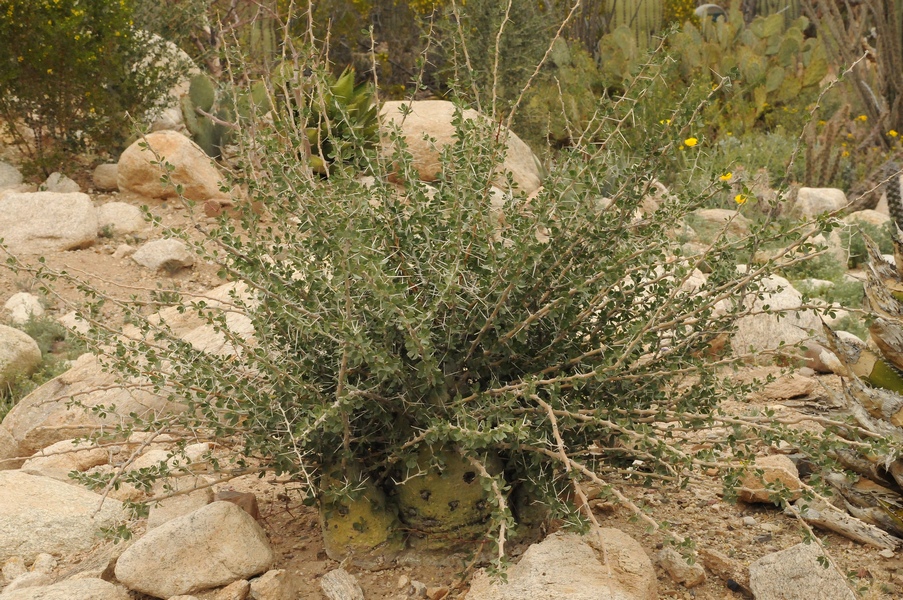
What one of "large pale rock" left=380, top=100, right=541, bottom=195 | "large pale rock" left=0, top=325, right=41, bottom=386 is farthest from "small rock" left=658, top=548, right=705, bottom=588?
"large pale rock" left=380, top=100, right=541, bottom=195

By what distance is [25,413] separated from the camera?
14.7 feet

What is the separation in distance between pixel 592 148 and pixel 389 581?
1.36 meters

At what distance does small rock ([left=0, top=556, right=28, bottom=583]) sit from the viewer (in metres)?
2.96

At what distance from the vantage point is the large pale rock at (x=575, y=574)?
226 cm

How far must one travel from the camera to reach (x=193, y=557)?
261 cm

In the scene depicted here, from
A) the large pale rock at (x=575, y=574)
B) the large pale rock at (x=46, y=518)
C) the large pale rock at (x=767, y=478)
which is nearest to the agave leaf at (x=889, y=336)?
the large pale rock at (x=767, y=478)

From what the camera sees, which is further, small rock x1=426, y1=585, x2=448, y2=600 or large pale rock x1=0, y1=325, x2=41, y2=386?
large pale rock x1=0, y1=325, x2=41, y2=386

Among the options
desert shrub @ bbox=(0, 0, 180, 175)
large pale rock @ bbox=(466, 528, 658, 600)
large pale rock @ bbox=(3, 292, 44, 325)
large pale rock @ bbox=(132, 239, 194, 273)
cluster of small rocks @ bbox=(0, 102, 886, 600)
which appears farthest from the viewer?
desert shrub @ bbox=(0, 0, 180, 175)

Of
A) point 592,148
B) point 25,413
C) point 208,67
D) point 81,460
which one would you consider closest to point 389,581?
point 592,148

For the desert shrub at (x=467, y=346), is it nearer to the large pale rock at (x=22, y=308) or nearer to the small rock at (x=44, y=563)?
the small rock at (x=44, y=563)

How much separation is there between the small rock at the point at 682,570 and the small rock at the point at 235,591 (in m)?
1.15

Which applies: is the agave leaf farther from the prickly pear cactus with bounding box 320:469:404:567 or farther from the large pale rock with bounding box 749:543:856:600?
the prickly pear cactus with bounding box 320:469:404:567

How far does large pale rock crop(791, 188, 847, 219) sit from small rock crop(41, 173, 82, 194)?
6141 mm

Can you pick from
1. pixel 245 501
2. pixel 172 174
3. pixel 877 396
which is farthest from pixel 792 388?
pixel 172 174
